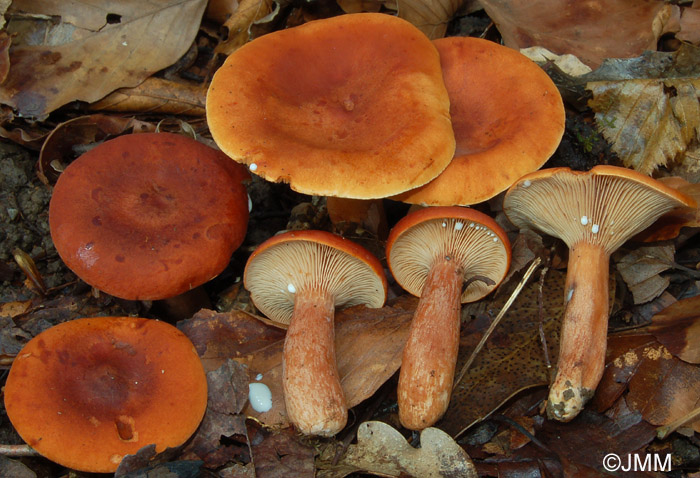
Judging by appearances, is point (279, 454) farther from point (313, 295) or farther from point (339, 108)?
point (339, 108)

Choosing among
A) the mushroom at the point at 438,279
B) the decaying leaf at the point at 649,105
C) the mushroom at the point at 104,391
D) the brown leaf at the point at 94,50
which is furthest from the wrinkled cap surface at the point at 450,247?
the brown leaf at the point at 94,50

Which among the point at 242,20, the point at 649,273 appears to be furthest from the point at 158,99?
the point at 649,273


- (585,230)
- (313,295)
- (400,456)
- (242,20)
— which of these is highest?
(242,20)

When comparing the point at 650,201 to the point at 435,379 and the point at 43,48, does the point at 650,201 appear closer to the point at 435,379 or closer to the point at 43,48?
the point at 435,379

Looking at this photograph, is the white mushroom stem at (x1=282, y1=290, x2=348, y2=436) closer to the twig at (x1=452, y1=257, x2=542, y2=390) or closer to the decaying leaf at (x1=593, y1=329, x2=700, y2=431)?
the twig at (x1=452, y1=257, x2=542, y2=390)

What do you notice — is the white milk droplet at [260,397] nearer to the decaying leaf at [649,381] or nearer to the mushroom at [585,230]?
the mushroom at [585,230]

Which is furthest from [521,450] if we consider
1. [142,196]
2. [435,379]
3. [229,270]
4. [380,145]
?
[142,196]

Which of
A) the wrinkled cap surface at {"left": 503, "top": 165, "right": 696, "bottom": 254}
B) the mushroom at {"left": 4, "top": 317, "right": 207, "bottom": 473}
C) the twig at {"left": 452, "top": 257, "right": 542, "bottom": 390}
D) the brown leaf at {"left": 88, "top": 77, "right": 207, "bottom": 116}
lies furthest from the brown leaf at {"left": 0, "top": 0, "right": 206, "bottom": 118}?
the twig at {"left": 452, "top": 257, "right": 542, "bottom": 390}
